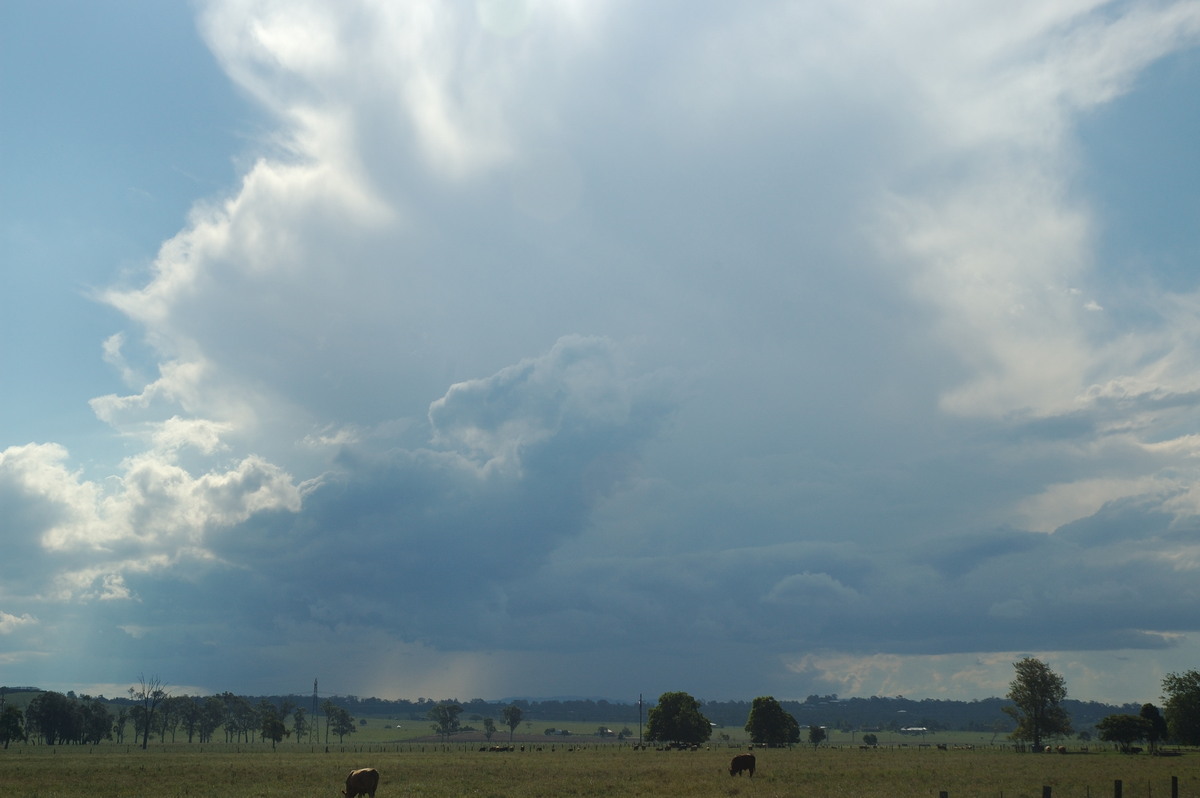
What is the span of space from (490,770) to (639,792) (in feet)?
74.6

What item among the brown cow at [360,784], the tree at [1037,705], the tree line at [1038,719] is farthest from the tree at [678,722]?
the brown cow at [360,784]

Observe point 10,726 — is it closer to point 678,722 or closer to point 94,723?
point 94,723

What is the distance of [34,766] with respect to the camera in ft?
249

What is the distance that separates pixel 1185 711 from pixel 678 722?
A: 65586 mm

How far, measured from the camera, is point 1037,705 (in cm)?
11369

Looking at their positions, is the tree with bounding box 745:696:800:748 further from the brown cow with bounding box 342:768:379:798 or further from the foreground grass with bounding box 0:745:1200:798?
the brown cow with bounding box 342:768:379:798

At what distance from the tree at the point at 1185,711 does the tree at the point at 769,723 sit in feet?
164

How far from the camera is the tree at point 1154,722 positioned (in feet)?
331

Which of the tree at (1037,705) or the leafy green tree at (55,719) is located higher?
the tree at (1037,705)

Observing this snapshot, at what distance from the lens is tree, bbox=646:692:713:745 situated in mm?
127625

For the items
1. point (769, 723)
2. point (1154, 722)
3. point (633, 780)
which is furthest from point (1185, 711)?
point (633, 780)

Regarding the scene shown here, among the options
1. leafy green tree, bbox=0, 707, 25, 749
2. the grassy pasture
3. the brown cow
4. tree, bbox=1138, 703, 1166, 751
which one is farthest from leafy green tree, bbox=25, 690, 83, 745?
tree, bbox=1138, 703, 1166, 751

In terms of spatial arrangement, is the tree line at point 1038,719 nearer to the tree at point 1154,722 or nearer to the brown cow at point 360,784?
the tree at point 1154,722

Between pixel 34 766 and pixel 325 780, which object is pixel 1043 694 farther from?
pixel 34 766
